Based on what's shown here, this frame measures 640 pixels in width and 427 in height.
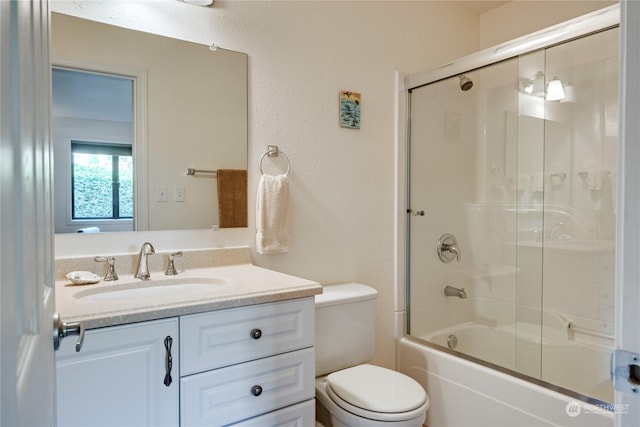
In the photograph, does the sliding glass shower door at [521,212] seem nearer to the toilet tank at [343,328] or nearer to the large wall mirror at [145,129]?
the toilet tank at [343,328]

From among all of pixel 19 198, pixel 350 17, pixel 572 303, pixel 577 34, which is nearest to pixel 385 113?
pixel 350 17

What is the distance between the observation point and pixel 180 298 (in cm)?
121

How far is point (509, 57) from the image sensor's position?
1988 mm

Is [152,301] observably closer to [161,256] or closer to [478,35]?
[161,256]

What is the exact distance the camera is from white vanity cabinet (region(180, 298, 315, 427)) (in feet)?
3.92

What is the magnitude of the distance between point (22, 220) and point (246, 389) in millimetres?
1030

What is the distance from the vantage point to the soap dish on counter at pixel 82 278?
139cm

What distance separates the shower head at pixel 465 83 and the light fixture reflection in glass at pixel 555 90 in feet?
1.30

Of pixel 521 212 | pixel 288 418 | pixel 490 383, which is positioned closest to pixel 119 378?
pixel 288 418

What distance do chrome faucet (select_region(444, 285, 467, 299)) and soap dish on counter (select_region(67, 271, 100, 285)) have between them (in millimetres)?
1863

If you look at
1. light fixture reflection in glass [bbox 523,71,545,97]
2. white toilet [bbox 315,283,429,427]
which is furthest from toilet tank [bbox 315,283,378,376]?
light fixture reflection in glass [bbox 523,71,545,97]

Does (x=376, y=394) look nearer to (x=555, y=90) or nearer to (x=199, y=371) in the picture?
(x=199, y=371)

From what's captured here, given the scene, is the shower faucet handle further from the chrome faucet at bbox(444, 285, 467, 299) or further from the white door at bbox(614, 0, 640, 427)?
the white door at bbox(614, 0, 640, 427)

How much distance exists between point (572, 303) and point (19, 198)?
2.42 m
